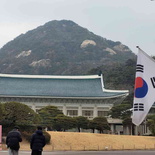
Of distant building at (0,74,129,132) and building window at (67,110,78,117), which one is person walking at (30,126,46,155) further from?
building window at (67,110,78,117)

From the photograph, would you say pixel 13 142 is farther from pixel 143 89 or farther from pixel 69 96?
pixel 69 96

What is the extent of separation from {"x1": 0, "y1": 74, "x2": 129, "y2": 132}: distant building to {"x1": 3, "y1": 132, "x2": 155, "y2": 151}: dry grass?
16975 mm

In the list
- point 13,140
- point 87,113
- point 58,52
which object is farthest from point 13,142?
point 58,52

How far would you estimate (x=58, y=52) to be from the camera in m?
146

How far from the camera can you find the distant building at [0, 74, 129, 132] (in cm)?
4956

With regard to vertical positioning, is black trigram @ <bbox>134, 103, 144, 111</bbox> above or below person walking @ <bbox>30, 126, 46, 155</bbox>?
above

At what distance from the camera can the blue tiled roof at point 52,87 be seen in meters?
50.3

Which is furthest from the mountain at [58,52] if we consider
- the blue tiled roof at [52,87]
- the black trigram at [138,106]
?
the black trigram at [138,106]

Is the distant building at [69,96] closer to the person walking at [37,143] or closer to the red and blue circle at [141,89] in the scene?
the red and blue circle at [141,89]

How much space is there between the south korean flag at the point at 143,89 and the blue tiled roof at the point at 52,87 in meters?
36.2

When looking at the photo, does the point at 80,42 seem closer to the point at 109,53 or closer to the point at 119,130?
the point at 109,53

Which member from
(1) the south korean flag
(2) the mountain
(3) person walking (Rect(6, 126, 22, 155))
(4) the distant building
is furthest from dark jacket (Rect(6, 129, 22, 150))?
(2) the mountain

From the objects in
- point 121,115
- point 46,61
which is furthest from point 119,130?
point 46,61

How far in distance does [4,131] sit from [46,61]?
112 metres
